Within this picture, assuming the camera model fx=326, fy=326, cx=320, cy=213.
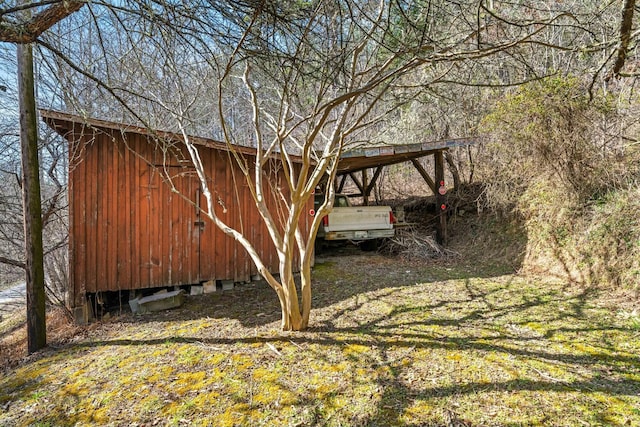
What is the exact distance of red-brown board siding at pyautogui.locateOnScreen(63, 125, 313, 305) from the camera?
17.2 feet

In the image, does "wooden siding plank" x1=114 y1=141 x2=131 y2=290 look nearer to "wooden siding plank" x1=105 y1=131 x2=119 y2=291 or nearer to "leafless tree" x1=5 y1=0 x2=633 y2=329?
"wooden siding plank" x1=105 y1=131 x2=119 y2=291

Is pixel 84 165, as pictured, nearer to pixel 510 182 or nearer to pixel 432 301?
pixel 432 301

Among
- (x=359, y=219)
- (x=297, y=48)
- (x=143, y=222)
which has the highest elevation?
(x=297, y=48)

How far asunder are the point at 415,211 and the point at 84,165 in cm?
846

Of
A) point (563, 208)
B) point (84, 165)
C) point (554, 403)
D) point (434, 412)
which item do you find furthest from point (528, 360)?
point (84, 165)

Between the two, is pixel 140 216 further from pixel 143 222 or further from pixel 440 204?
pixel 440 204

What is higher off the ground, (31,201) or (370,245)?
(31,201)

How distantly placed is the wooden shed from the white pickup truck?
6.26ft

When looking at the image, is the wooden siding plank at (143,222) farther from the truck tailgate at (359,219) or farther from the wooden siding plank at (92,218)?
the truck tailgate at (359,219)

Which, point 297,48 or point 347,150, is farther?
point 347,150

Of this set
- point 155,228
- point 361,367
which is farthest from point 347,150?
point 155,228

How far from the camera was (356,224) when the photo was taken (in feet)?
26.5

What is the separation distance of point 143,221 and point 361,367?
455 cm

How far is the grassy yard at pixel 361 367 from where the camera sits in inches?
92.0
